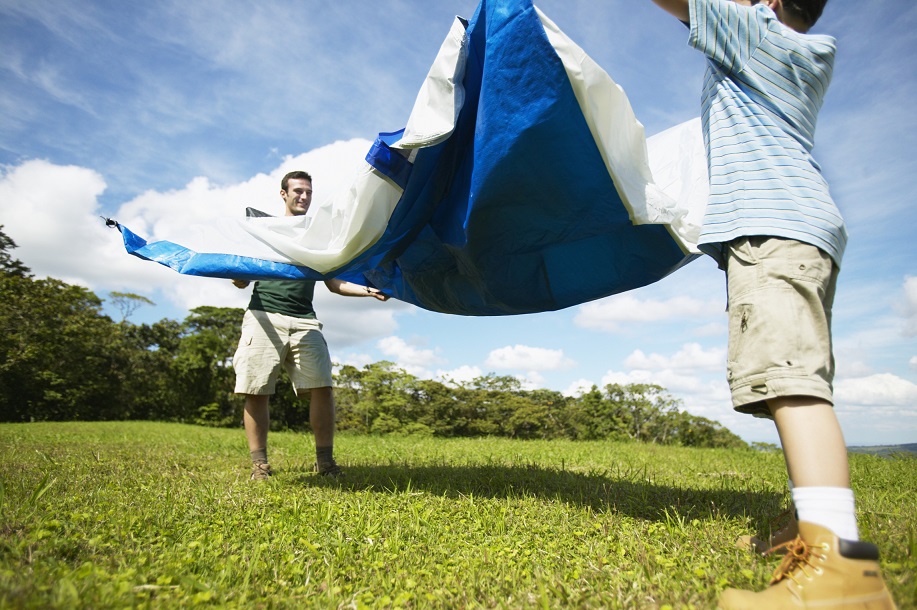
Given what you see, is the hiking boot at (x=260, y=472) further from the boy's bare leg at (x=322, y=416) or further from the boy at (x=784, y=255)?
the boy at (x=784, y=255)

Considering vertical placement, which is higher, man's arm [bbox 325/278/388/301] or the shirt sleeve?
the shirt sleeve

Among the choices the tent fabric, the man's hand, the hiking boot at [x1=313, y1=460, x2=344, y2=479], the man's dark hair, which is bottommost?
the hiking boot at [x1=313, y1=460, x2=344, y2=479]

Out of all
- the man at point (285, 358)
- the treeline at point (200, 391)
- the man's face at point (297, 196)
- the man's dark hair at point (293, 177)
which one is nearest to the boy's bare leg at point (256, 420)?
the man at point (285, 358)

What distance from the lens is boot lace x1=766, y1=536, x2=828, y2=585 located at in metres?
1.53

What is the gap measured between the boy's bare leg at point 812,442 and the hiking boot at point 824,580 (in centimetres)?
14

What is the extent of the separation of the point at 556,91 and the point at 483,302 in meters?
1.54

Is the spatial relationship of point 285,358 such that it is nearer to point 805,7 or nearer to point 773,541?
point 773,541

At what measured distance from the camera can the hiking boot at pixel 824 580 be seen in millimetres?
1452

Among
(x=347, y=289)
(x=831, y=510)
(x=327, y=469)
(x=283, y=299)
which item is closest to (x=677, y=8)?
(x=831, y=510)

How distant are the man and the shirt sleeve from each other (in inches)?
113

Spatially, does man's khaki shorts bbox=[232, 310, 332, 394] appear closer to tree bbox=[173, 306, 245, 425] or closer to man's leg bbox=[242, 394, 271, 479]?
man's leg bbox=[242, 394, 271, 479]

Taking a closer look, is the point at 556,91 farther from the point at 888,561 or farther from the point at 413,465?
the point at 413,465

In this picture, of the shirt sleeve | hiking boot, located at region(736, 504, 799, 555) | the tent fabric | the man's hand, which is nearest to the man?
the man's hand

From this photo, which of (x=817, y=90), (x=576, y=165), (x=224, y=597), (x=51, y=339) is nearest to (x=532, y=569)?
(x=224, y=597)
